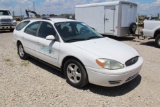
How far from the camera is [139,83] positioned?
15.0 feet

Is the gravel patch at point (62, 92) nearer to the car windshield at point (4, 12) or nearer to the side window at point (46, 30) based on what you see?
the side window at point (46, 30)

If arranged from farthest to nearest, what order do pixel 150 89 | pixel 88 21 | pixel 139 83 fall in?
pixel 88 21 < pixel 139 83 < pixel 150 89

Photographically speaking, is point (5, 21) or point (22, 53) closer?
point (22, 53)

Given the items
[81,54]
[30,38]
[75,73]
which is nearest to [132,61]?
[81,54]

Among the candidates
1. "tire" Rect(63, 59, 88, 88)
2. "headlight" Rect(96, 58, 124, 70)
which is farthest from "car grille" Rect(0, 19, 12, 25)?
"headlight" Rect(96, 58, 124, 70)

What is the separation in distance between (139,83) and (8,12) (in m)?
16.5

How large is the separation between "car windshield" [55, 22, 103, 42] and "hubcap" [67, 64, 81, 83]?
73 centimetres

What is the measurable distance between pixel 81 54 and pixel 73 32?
3.84ft

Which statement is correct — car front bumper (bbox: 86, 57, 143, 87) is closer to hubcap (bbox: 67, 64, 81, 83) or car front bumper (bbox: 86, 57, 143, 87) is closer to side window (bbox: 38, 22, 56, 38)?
hubcap (bbox: 67, 64, 81, 83)

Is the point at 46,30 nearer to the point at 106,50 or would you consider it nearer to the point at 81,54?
the point at 81,54

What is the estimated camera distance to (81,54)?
13.0 ft

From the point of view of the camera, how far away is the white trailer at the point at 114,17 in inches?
441

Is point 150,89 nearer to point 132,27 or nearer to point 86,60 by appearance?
point 86,60

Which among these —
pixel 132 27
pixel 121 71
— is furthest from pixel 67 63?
pixel 132 27
